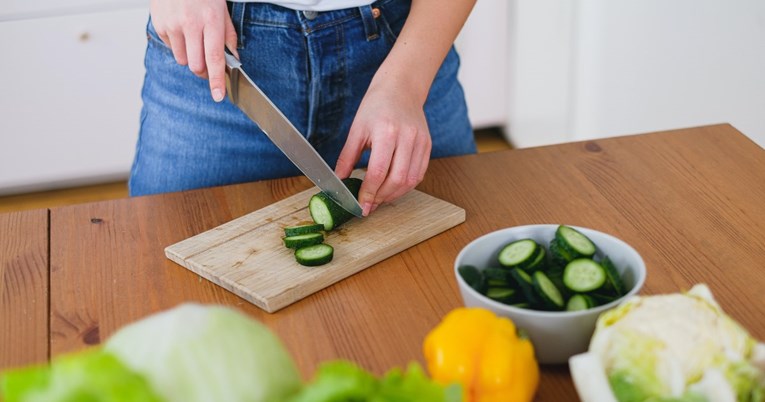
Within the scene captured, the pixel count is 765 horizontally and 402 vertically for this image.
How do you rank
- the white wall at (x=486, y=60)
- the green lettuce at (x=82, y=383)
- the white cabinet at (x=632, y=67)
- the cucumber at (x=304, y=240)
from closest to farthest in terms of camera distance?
1. the green lettuce at (x=82, y=383)
2. the cucumber at (x=304, y=240)
3. the white cabinet at (x=632, y=67)
4. the white wall at (x=486, y=60)

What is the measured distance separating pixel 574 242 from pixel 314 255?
0.33m

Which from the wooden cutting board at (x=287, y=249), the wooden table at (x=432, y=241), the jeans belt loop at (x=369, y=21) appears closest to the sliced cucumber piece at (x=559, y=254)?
the wooden table at (x=432, y=241)

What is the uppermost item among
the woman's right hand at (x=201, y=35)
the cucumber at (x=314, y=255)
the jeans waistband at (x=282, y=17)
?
the woman's right hand at (x=201, y=35)

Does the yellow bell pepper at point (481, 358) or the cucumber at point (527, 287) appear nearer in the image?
the yellow bell pepper at point (481, 358)

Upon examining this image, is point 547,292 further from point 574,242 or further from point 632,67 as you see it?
point 632,67

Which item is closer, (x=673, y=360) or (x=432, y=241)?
(x=673, y=360)

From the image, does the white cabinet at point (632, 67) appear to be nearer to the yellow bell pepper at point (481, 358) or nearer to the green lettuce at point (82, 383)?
the yellow bell pepper at point (481, 358)

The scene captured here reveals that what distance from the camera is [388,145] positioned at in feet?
3.97

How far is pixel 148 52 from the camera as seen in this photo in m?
1.52

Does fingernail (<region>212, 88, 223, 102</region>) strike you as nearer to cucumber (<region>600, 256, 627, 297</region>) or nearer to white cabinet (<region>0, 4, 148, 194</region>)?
cucumber (<region>600, 256, 627, 297</region>)

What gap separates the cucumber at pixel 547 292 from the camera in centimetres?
85

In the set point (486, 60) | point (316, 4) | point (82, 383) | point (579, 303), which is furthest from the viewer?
point (486, 60)

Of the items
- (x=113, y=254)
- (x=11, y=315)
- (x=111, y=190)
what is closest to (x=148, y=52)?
(x=113, y=254)

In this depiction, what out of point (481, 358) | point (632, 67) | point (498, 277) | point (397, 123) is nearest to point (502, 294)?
point (498, 277)
